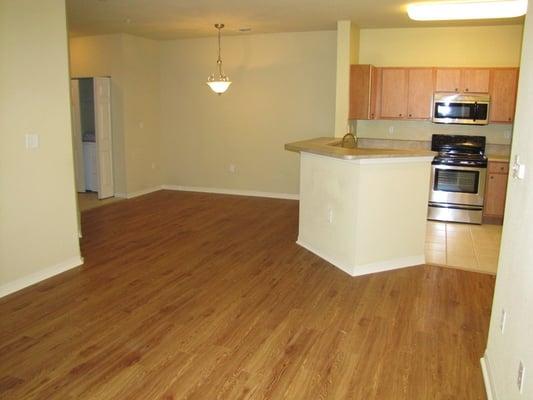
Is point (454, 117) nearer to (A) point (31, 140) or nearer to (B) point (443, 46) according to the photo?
(B) point (443, 46)

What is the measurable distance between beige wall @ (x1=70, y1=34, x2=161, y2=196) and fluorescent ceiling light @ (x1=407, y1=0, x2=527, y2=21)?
447 cm

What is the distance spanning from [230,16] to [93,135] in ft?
11.3

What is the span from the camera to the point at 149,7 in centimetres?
550

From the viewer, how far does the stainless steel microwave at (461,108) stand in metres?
6.37

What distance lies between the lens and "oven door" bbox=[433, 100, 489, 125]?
638 centimetres

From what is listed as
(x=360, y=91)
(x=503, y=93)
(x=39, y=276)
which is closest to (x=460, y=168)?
(x=503, y=93)

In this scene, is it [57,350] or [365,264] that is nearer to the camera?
[57,350]

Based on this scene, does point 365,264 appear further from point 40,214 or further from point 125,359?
point 40,214

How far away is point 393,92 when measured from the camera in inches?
265

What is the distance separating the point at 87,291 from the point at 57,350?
0.98 metres

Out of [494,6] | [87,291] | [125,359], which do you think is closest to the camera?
[125,359]

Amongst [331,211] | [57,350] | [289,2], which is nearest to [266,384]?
[57,350]

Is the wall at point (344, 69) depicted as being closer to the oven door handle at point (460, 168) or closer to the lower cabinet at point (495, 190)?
the oven door handle at point (460, 168)

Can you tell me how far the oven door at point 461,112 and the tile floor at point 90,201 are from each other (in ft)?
16.6
